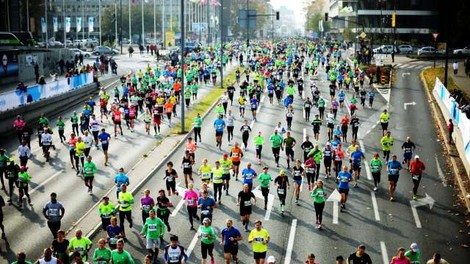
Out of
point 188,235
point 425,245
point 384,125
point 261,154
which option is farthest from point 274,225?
point 384,125

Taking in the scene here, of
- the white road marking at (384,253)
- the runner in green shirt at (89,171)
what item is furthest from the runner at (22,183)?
the white road marking at (384,253)

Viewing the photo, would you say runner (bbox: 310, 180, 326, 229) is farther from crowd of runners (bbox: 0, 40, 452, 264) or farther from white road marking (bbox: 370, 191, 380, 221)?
white road marking (bbox: 370, 191, 380, 221)

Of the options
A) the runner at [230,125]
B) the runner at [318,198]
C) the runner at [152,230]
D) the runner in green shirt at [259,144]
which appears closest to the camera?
the runner at [152,230]

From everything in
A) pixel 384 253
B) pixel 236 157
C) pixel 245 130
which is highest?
pixel 245 130

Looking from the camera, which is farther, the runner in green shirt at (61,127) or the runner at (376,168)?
the runner in green shirt at (61,127)

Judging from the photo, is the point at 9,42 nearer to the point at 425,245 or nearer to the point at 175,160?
the point at 175,160

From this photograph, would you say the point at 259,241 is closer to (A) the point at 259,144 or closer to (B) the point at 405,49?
(A) the point at 259,144

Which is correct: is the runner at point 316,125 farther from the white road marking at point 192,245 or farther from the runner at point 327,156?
the white road marking at point 192,245

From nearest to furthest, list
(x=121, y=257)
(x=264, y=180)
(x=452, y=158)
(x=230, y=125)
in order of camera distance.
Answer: (x=121, y=257) < (x=264, y=180) < (x=452, y=158) < (x=230, y=125)

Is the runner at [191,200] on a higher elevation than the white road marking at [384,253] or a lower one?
higher

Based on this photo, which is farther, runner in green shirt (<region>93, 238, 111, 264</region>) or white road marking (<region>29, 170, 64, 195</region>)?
white road marking (<region>29, 170, 64, 195</region>)

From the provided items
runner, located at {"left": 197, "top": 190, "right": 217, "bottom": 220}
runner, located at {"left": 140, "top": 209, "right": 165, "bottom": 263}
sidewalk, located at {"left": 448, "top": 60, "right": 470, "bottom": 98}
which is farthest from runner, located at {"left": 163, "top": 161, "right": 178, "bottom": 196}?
sidewalk, located at {"left": 448, "top": 60, "right": 470, "bottom": 98}

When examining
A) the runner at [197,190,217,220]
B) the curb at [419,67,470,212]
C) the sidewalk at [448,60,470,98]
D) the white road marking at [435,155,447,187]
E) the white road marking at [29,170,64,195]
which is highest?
the sidewalk at [448,60,470,98]

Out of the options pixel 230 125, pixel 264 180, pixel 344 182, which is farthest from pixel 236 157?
pixel 230 125
